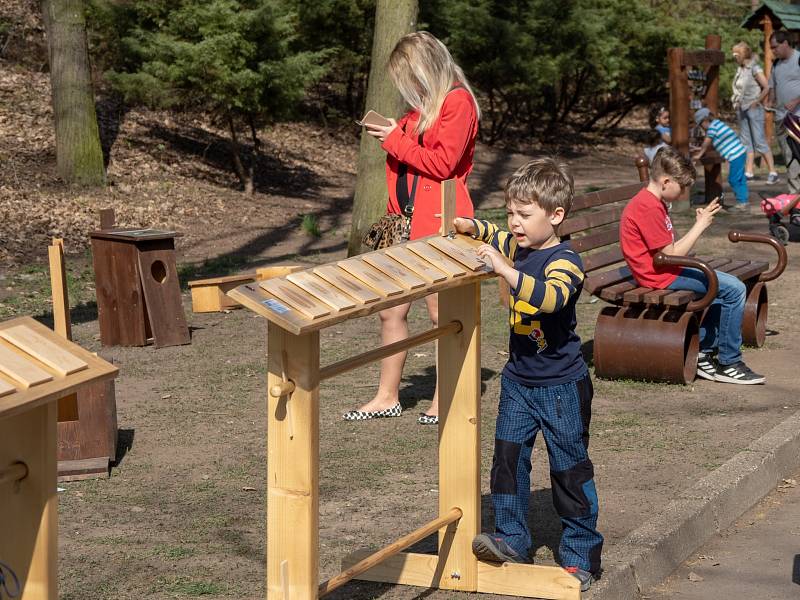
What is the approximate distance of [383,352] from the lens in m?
3.70

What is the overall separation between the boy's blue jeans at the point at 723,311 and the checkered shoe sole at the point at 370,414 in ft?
6.33

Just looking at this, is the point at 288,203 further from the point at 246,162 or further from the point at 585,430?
the point at 585,430

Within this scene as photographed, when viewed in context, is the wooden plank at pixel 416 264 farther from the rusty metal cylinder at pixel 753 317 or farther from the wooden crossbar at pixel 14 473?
the rusty metal cylinder at pixel 753 317

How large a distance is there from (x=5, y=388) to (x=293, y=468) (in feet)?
3.43

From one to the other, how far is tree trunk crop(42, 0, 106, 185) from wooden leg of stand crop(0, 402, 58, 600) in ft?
39.7

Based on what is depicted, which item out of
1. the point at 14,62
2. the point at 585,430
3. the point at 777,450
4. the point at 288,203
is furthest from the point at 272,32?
the point at 585,430

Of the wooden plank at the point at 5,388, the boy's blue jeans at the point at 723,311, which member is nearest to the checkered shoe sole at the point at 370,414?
the boy's blue jeans at the point at 723,311

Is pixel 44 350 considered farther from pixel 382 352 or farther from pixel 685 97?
pixel 685 97

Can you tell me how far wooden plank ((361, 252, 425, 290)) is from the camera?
3539mm

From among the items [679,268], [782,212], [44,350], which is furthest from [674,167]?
[782,212]

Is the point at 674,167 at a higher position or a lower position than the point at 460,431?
higher

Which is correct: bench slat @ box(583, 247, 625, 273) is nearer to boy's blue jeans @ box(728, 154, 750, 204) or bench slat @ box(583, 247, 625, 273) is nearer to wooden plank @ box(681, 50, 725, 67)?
boy's blue jeans @ box(728, 154, 750, 204)

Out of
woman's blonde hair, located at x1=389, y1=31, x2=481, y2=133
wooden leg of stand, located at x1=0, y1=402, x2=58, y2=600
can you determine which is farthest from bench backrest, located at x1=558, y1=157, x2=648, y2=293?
wooden leg of stand, located at x1=0, y1=402, x2=58, y2=600

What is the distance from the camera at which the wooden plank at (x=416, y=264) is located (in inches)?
144
